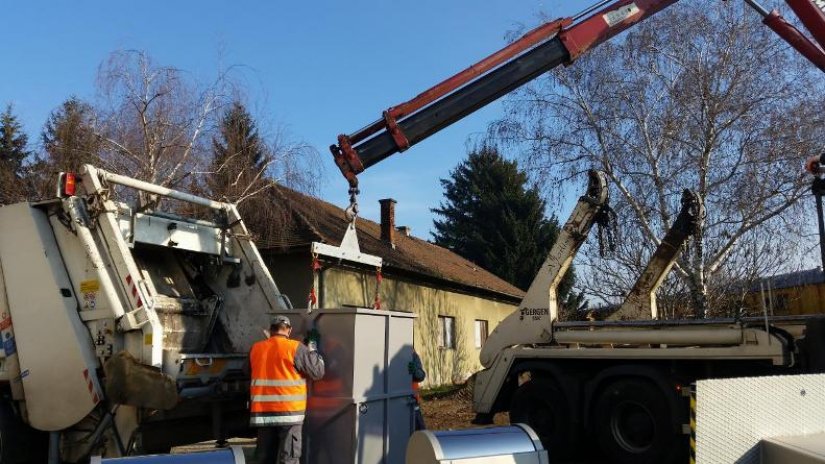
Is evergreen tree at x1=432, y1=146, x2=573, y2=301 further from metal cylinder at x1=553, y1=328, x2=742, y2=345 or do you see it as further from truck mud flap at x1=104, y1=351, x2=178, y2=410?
truck mud flap at x1=104, y1=351, x2=178, y2=410

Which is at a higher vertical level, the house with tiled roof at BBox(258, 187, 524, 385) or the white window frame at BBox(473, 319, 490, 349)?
the house with tiled roof at BBox(258, 187, 524, 385)

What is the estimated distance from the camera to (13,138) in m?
25.5

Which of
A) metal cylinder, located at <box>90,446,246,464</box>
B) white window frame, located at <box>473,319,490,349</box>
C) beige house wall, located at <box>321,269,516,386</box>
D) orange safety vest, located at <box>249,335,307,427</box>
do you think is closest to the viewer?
metal cylinder, located at <box>90,446,246,464</box>

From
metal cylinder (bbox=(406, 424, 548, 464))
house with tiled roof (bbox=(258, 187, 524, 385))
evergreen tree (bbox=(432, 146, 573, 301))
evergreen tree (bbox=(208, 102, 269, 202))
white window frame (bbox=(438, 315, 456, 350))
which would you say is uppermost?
evergreen tree (bbox=(432, 146, 573, 301))

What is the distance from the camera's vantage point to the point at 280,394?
18.9ft

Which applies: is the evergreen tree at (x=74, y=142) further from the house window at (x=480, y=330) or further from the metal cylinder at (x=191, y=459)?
the house window at (x=480, y=330)

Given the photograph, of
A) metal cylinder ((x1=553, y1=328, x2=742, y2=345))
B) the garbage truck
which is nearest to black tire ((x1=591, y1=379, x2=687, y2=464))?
metal cylinder ((x1=553, y1=328, x2=742, y2=345))

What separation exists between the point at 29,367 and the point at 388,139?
4.69 m

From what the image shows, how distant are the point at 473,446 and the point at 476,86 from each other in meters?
5.76

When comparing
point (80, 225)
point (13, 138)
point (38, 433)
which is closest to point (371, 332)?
point (80, 225)

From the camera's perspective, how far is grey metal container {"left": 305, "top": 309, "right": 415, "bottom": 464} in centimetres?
596

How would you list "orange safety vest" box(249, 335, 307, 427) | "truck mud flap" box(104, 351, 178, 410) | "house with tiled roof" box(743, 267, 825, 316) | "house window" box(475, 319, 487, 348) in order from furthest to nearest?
"house window" box(475, 319, 487, 348)
"house with tiled roof" box(743, 267, 825, 316)
"truck mud flap" box(104, 351, 178, 410)
"orange safety vest" box(249, 335, 307, 427)

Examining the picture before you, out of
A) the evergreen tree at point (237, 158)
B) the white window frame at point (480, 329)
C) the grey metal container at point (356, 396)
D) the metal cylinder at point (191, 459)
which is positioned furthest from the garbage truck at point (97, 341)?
the white window frame at point (480, 329)

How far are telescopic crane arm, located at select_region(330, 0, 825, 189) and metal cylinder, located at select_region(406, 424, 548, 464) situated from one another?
15.6 feet
